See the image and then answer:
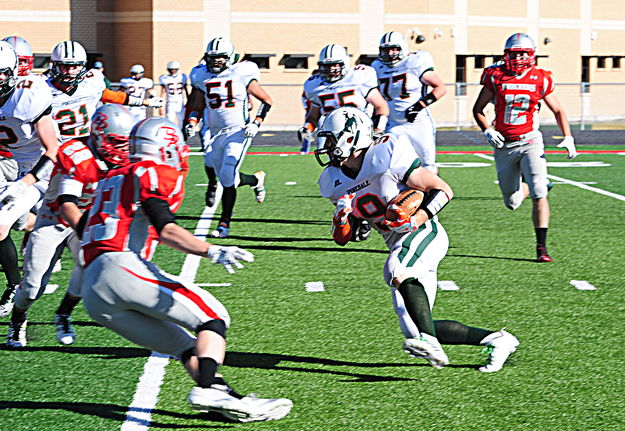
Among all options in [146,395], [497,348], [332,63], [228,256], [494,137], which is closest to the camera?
[228,256]

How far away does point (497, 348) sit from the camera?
4.91m

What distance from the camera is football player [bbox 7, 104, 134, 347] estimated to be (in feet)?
15.8

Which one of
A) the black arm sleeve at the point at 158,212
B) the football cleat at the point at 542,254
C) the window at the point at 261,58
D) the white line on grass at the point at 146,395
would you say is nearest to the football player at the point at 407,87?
the football cleat at the point at 542,254

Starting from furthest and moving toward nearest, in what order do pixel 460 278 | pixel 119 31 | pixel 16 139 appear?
pixel 119 31 < pixel 460 278 < pixel 16 139

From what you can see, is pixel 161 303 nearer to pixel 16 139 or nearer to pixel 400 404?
pixel 400 404

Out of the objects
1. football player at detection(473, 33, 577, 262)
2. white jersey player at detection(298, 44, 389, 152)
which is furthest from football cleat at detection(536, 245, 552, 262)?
white jersey player at detection(298, 44, 389, 152)

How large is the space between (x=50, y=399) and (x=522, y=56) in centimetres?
530

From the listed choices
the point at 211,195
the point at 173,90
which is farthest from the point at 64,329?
the point at 173,90

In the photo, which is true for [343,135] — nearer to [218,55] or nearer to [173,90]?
[218,55]

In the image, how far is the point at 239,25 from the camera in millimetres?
35156

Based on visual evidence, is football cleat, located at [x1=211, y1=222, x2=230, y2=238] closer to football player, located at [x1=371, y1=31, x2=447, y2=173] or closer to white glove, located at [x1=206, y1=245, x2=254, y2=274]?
football player, located at [x1=371, y1=31, x2=447, y2=173]

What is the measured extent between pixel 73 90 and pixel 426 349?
4.14 meters

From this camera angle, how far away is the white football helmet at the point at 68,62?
23.3 ft

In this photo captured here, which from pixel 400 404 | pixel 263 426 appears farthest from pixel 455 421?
pixel 263 426
